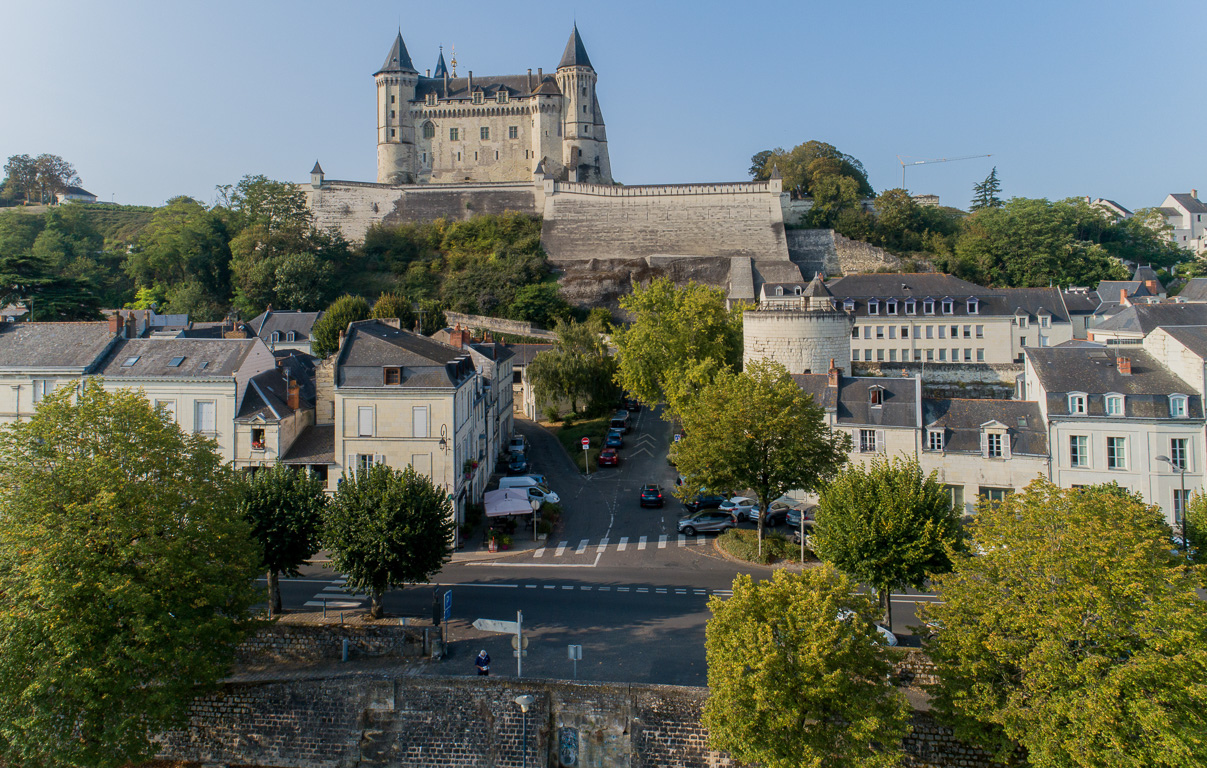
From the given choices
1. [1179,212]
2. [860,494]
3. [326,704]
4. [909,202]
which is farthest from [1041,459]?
[1179,212]

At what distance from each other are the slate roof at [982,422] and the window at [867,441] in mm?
1672

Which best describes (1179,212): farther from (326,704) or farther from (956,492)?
(326,704)

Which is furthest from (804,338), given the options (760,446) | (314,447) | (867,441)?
(314,447)

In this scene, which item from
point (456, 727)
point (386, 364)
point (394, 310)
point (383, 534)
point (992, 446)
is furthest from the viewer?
point (394, 310)

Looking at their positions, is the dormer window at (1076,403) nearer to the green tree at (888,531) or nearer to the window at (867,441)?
the window at (867,441)

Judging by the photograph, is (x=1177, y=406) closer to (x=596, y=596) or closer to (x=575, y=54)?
(x=596, y=596)

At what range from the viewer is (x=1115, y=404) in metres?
23.9

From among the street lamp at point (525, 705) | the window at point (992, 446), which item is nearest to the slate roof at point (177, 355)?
the street lamp at point (525, 705)

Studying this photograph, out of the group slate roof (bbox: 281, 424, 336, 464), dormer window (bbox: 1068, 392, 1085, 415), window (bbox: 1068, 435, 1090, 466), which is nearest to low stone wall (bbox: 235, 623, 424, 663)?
slate roof (bbox: 281, 424, 336, 464)

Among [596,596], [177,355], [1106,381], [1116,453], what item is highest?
[177,355]

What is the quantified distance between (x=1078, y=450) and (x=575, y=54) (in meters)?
58.2

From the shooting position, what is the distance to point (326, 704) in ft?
49.4

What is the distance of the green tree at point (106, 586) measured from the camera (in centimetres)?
1329

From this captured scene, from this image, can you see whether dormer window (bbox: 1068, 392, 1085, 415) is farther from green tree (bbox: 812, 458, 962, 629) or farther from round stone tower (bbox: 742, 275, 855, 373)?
green tree (bbox: 812, 458, 962, 629)
